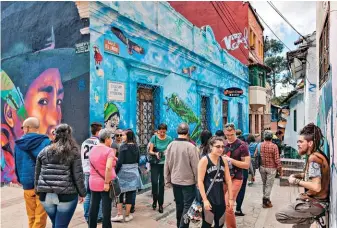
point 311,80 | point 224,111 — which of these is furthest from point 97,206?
point 224,111

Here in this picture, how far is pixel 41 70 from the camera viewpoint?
25.1ft

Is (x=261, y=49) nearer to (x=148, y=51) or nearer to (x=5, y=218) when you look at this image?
(x=148, y=51)

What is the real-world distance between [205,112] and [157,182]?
24.9ft

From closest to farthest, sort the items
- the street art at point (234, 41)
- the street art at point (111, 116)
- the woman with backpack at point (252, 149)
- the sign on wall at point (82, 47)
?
the sign on wall at point (82, 47) < the street art at point (111, 116) < the woman with backpack at point (252, 149) < the street art at point (234, 41)

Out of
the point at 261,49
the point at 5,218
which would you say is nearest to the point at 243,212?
the point at 5,218

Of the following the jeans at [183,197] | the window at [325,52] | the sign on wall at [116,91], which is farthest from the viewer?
the sign on wall at [116,91]

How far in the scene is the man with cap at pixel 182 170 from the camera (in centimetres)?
476

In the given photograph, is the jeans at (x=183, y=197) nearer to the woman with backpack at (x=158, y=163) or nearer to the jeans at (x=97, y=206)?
the jeans at (x=97, y=206)

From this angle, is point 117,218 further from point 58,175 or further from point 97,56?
point 97,56

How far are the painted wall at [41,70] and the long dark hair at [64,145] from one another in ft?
9.38

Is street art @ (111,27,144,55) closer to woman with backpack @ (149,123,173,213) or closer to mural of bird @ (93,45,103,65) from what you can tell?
mural of bird @ (93,45,103,65)

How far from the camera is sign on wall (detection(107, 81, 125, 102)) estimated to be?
7.20 metres

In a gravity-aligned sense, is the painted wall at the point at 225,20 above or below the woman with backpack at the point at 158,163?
above

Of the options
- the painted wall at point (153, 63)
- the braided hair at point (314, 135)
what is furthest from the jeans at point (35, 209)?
the braided hair at point (314, 135)
